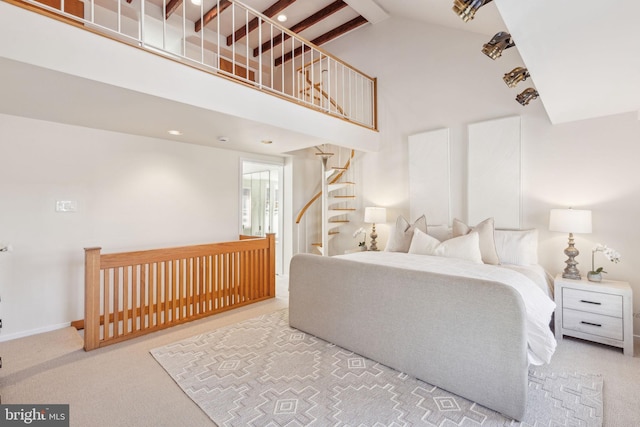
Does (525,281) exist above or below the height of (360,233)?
below

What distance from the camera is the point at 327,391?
1994mm

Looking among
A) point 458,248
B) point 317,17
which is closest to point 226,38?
point 317,17

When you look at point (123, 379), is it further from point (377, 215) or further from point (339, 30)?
point (339, 30)

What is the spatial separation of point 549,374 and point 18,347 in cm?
435

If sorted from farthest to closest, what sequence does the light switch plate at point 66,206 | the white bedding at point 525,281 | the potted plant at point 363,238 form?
1. the potted plant at point 363,238
2. the light switch plate at point 66,206
3. the white bedding at point 525,281

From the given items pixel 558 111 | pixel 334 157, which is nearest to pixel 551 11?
pixel 558 111

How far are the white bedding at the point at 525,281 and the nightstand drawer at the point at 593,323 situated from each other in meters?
0.32

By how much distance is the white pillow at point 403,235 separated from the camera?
3.72 m

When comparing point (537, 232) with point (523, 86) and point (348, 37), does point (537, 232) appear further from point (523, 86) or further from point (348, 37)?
point (348, 37)

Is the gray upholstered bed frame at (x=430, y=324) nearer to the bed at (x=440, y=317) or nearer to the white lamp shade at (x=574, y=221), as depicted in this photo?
the bed at (x=440, y=317)

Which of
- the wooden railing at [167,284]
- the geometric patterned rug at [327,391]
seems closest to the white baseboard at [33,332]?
the wooden railing at [167,284]

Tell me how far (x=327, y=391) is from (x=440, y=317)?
89cm

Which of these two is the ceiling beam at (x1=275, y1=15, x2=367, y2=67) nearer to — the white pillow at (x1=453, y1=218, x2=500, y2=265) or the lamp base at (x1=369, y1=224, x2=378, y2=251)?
the lamp base at (x1=369, y1=224, x2=378, y2=251)

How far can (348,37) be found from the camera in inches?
208
